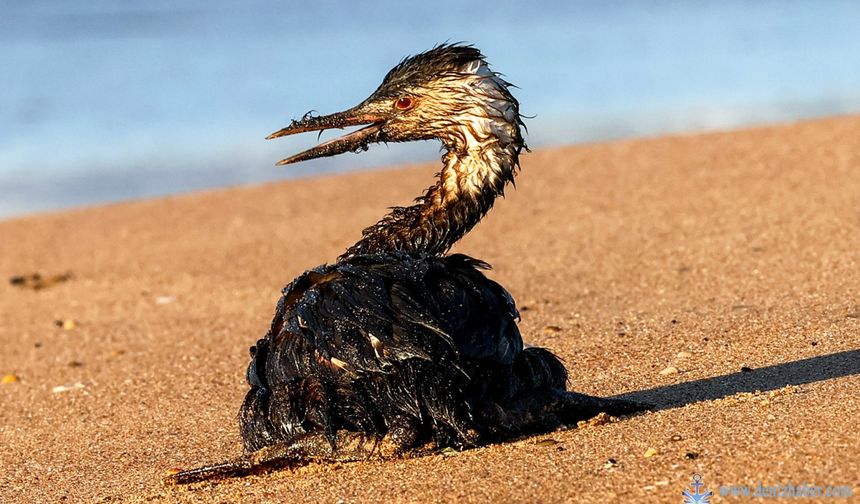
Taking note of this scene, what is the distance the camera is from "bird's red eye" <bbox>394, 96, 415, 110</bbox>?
5391 millimetres

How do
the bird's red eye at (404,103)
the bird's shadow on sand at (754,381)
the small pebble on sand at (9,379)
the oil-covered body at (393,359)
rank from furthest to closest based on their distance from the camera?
the small pebble on sand at (9,379) → the bird's shadow on sand at (754,381) → the bird's red eye at (404,103) → the oil-covered body at (393,359)

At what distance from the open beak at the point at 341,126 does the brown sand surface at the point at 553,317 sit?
132 cm

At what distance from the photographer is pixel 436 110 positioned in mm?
5297

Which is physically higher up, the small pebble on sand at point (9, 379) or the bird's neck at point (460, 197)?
the bird's neck at point (460, 197)

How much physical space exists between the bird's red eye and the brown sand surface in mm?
1434

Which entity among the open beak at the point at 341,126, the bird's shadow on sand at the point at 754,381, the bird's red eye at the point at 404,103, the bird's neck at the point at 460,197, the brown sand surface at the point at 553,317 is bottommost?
the bird's shadow on sand at the point at 754,381

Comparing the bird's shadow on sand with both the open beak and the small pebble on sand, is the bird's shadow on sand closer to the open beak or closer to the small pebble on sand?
the open beak

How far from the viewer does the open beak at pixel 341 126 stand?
5.41 metres

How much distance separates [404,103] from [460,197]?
1.67ft

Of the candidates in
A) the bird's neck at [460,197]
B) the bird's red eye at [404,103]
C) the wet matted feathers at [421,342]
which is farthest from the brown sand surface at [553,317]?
the bird's red eye at [404,103]

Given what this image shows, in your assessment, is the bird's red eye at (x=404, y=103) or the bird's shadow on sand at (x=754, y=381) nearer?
the bird's red eye at (x=404, y=103)

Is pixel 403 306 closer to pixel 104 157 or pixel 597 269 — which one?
pixel 597 269

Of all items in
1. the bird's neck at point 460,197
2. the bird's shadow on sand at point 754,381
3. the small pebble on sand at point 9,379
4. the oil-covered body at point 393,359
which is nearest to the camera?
the oil-covered body at point 393,359

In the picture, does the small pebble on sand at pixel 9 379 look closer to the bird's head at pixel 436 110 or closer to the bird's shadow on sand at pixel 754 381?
the bird's head at pixel 436 110
